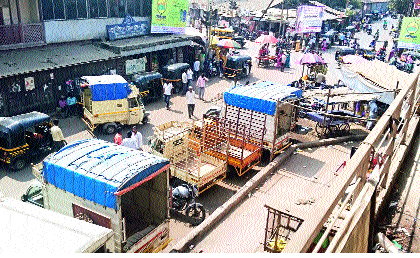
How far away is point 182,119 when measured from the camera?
1975cm

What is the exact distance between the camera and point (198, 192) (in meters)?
12.1

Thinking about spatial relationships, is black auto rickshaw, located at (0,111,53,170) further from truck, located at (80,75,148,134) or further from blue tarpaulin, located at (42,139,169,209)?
blue tarpaulin, located at (42,139,169,209)

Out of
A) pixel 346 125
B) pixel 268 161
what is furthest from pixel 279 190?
pixel 346 125

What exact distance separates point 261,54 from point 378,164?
30616 mm

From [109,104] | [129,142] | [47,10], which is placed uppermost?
[47,10]

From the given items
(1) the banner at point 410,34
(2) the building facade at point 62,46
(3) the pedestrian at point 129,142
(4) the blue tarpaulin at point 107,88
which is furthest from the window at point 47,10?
(1) the banner at point 410,34

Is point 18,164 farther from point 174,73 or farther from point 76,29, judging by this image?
point 174,73

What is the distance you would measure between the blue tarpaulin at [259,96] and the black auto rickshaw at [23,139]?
708 cm

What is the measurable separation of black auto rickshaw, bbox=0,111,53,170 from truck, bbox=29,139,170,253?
15.6 ft

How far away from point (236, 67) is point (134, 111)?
40.9 ft

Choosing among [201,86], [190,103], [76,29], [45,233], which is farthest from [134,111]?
[45,233]

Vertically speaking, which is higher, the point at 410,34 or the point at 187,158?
the point at 410,34

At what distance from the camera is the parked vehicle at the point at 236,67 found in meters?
28.2

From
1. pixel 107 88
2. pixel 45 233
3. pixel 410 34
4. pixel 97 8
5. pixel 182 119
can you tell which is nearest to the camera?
pixel 45 233
